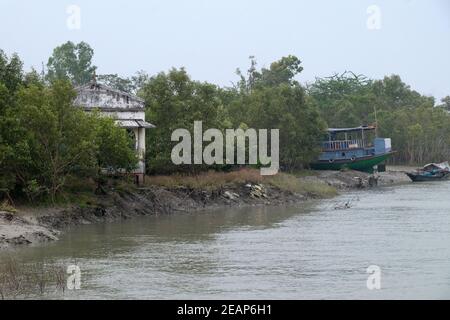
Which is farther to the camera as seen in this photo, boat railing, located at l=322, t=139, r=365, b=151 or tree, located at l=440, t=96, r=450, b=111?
tree, located at l=440, t=96, r=450, b=111

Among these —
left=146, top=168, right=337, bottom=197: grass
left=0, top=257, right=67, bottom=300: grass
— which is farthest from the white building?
left=0, top=257, right=67, bottom=300: grass

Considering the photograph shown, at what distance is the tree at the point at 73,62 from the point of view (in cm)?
8094

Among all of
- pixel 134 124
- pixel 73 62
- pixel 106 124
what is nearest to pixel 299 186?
pixel 134 124

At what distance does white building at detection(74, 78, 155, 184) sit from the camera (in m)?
37.3

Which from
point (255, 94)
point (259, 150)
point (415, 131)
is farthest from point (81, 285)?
point (415, 131)

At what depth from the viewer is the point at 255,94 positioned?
56.5 m

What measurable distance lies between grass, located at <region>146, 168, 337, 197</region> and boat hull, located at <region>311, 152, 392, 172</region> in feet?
39.5

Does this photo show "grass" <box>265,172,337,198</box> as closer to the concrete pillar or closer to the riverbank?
the riverbank

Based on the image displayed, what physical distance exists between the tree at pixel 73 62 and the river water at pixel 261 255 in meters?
48.5

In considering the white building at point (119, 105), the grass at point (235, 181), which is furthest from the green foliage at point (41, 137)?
the grass at point (235, 181)

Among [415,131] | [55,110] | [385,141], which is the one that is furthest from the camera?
[415,131]

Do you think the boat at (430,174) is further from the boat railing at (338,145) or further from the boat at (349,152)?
the boat railing at (338,145)
